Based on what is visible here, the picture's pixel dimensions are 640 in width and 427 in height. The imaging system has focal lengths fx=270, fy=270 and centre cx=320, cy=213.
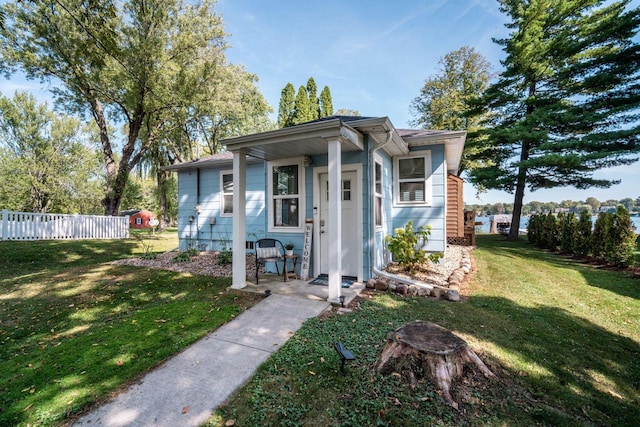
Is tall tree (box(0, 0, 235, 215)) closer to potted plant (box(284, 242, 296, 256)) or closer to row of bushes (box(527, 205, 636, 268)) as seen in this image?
potted plant (box(284, 242, 296, 256))

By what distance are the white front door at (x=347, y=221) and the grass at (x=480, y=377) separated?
47.1 inches

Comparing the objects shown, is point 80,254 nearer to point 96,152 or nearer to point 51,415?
point 51,415

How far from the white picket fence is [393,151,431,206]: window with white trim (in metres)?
12.3

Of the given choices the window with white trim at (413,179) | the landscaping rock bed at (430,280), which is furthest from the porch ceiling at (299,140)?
the landscaping rock bed at (430,280)

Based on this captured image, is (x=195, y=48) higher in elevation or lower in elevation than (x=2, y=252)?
higher

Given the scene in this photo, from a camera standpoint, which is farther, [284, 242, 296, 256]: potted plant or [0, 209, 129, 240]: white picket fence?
[0, 209, 129, 240]: white picket fence

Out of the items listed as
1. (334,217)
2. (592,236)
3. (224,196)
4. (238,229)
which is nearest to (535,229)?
(592,236)

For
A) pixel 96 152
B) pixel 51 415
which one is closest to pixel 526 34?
pixel 51 415

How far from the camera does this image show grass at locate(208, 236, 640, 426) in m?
1.95

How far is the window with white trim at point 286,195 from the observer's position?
5.56m

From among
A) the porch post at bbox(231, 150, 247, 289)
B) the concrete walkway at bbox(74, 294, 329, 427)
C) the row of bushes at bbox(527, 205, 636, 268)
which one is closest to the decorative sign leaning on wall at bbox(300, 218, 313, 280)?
the porch post at bbox(231, 150, 247, 289)

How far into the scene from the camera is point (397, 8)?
800 cm

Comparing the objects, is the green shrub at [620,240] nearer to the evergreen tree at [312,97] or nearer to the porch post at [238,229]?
the porch post at [238,229]

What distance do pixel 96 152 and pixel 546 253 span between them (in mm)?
30648
